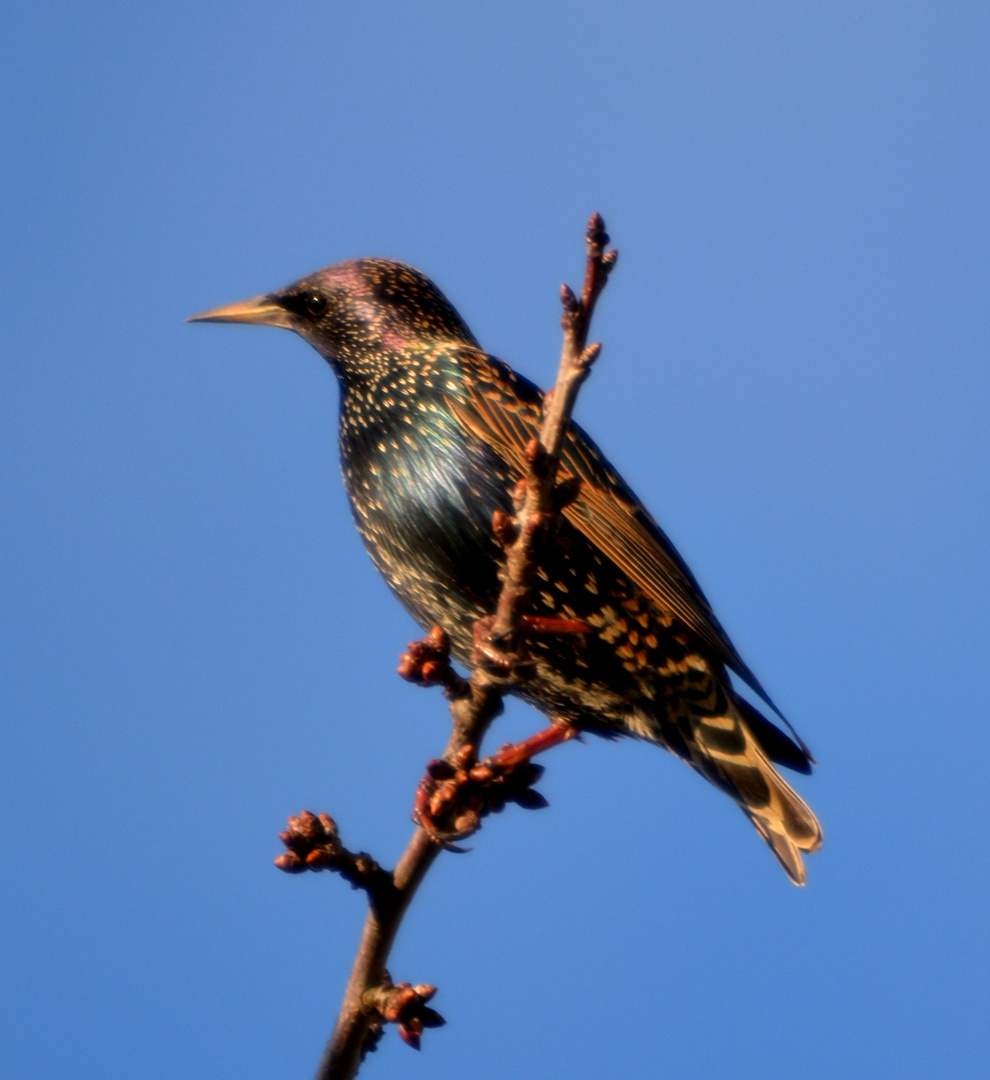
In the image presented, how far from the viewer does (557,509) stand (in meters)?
2.01

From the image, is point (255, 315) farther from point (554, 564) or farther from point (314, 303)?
point (554, 564)

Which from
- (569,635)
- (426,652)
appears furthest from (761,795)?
(426,652)


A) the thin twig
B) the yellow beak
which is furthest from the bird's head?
the thin twig

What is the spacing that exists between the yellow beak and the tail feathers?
1.94m

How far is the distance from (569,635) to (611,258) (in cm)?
166

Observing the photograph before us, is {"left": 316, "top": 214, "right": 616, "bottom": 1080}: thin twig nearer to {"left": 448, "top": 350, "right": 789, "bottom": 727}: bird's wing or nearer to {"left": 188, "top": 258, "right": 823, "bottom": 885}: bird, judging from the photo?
{"left": 188, "top": 258, "right": 823, "bottom": 885}: bird

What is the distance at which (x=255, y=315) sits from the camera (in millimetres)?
4250

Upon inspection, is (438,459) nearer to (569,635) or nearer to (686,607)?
(569,635)

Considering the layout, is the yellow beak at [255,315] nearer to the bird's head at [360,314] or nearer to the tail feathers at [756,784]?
the bird's head at [360,314]

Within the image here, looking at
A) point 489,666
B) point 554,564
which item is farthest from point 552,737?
point 489,666

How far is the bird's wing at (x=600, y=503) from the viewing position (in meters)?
3.43

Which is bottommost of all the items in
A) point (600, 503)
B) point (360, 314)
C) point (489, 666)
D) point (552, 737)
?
point (489, 666)

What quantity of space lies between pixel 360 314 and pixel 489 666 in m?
2.10

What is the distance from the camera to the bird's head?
12.9 ft
